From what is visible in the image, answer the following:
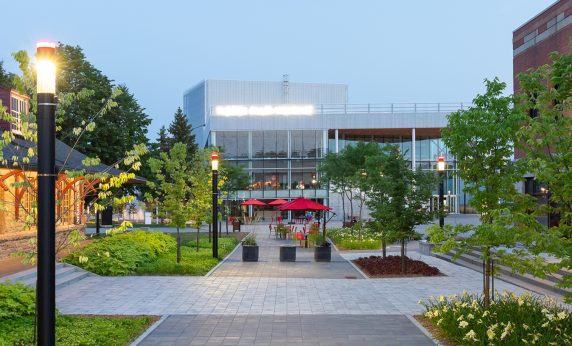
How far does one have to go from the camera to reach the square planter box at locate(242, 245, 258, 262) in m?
23.3

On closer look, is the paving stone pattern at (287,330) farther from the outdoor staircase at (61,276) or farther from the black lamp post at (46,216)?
the outdoor staircase at (61,276)

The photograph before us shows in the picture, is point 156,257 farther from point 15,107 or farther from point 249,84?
point 249,84

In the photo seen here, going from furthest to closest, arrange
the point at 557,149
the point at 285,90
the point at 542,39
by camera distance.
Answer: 1. the point at 285,90
2. the point at 542,39
3. the point at 557,149

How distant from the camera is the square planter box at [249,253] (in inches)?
916

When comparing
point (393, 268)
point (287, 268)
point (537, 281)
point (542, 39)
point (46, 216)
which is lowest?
point (287, 268)

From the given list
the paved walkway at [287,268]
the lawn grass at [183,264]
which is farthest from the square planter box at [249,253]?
the lawn grass at [183,264]

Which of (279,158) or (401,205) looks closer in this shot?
(401,205)

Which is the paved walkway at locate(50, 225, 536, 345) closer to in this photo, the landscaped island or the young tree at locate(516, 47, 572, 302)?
the landscaped island

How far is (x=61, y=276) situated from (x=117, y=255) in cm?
254

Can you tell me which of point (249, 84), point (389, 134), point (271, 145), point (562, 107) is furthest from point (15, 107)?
point (249, 84)

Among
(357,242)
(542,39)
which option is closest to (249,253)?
(357,242)

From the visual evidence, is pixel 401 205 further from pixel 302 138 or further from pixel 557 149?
pixel 302 138

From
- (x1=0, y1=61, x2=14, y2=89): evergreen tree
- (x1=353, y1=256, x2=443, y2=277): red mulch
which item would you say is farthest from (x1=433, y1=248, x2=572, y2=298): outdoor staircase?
(x1=0, y1=61, x2=14, y2=89): evergreen tree

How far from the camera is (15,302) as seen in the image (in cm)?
1048
